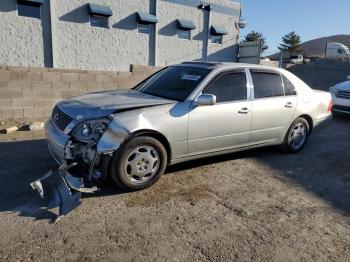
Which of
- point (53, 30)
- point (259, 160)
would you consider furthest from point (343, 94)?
point (53, 30)

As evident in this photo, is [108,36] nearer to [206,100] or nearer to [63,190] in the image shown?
[206,100]

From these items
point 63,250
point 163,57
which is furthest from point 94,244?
point 163,57

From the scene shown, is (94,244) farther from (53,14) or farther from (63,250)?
(53,14)

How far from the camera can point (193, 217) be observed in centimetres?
355

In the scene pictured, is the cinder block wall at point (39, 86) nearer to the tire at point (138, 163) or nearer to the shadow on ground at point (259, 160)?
the shadow on ground at point (259, 160)

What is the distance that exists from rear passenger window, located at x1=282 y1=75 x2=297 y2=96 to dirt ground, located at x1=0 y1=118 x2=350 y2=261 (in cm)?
136

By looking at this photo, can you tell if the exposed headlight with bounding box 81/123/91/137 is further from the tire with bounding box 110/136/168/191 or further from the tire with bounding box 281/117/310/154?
the tire with bounding box 281/117/310/154

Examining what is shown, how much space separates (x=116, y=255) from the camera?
2.84 meters

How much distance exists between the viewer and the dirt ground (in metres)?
2.94

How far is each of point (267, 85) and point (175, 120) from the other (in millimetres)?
2024

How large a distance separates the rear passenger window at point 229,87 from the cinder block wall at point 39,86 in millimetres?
4546

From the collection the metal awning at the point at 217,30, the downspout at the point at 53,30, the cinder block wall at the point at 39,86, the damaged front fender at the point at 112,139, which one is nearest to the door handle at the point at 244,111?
the damaged front fender at the point at 112,139

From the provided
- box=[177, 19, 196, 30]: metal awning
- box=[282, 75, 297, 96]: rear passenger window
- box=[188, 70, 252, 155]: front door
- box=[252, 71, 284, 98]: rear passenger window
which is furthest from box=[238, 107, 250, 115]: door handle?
A: box=[177, 19, 196, 30]: metal awning

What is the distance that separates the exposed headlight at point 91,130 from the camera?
3.79m
